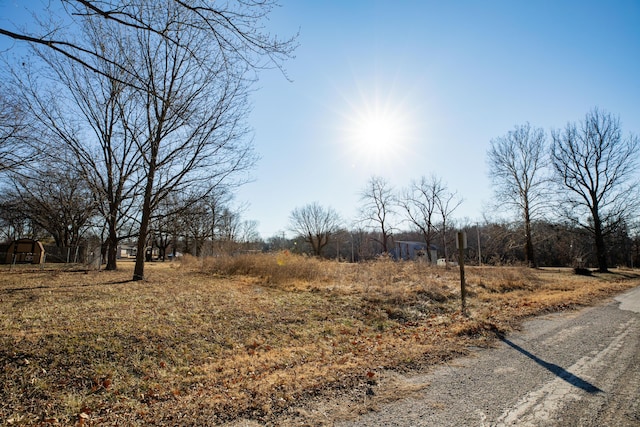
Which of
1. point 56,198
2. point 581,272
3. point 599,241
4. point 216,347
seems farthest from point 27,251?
point 599,241

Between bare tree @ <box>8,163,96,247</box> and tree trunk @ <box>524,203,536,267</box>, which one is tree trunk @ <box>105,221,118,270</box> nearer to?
bare tree @ <box>8,163,96,247</box>

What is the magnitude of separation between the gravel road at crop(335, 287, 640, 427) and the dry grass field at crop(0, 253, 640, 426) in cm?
42

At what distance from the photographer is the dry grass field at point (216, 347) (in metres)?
3.29

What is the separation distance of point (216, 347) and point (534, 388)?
4438mm

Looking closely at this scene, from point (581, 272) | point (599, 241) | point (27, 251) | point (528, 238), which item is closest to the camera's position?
point (27, 251)

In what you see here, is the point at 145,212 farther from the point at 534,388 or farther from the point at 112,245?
the point at 534,388

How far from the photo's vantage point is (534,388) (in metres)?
3.53

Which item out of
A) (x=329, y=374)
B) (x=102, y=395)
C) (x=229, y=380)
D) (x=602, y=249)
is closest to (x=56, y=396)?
(x=102, y=395)

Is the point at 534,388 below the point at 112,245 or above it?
below

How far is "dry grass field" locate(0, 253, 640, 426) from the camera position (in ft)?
10.8

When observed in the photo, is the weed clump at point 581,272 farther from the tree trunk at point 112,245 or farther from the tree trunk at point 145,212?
the tree trunk at point 112,245

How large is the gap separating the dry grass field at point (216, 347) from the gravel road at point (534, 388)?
1.37 feet

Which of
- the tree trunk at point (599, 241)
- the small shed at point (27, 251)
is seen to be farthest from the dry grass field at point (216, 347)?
the tree trunk at point (599, 241)

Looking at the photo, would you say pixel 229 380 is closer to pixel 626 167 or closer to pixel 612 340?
pixel 612 340
